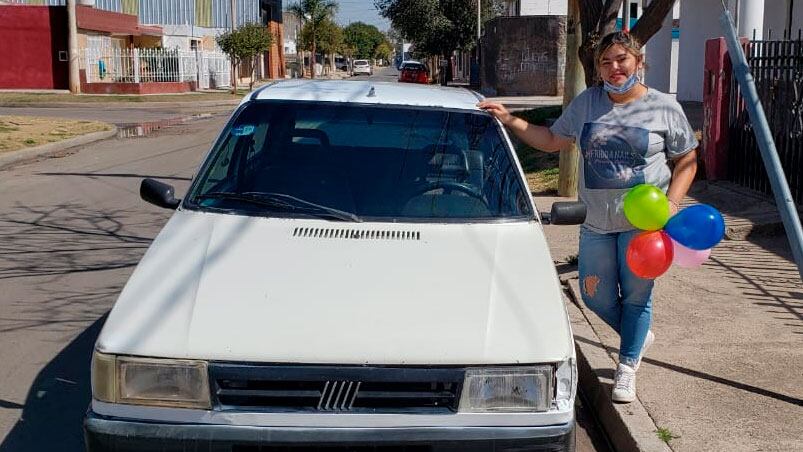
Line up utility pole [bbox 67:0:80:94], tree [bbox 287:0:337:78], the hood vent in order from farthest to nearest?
1. tree [bbox 287:0:337:78]
2. utility pole [bbox 67:0:80:94]
3. the hood vent

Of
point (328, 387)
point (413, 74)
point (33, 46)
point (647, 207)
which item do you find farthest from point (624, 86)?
point (33, 46)

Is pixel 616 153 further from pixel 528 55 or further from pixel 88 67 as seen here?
pixel 88 67

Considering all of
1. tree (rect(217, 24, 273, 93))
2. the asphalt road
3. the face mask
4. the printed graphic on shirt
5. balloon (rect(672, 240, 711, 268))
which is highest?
tree (rect(217, 24, 273, 93))

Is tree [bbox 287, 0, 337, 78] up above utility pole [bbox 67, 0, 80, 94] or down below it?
above

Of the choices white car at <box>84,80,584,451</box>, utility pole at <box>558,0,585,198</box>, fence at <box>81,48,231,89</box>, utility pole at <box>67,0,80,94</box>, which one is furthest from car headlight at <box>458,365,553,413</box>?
fence at <box>81,48,231,89</box>

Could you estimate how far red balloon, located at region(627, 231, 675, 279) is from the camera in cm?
440

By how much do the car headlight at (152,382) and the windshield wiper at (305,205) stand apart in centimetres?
119

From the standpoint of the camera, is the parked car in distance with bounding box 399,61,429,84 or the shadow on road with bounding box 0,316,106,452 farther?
the parked car in distance with bounding box 399,61,429,84

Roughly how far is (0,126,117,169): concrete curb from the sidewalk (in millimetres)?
11395

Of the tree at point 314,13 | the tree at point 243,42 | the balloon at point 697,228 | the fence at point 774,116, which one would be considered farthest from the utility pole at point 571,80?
the tree at point 314,13

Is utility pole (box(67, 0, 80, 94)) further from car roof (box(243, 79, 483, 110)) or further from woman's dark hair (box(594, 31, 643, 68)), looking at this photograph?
woman's dark hair (box(594, 31, 643, 68))

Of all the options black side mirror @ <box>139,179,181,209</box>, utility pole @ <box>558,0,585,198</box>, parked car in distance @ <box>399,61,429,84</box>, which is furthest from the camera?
parked car in distance @ <box>399,61,429,84</box>

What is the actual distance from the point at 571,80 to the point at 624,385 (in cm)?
649

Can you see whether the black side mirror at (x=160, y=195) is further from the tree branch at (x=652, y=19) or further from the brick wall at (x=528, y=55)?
the brick wall at (x=528, y=55)
